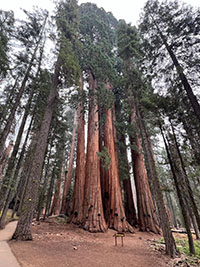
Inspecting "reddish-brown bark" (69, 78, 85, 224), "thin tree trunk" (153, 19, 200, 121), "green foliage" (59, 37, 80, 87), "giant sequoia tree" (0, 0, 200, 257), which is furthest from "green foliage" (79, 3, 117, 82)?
"thin tree trunk" (153, 19, 200, 121)

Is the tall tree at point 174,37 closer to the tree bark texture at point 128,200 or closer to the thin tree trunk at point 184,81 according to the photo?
the thin tree trunk at point 184,81

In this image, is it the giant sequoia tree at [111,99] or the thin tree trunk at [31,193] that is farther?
the giant sequoia tree at [111,99]

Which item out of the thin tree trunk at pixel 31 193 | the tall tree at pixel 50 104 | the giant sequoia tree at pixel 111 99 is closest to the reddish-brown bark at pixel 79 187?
the giant sequoia tree at pixel 111 99

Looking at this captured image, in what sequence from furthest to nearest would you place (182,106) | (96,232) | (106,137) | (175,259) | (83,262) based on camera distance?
→ (106,137) < (96,232) < (182,106) < (175,259) < (83,262)

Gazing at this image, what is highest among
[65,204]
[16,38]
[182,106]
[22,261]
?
[16,38]

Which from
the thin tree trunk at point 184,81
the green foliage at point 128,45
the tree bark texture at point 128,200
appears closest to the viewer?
the thin tree trunk at point 184,81

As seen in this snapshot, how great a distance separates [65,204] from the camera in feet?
45.2

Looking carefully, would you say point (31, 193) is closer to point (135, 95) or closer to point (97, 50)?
point (135, 95)

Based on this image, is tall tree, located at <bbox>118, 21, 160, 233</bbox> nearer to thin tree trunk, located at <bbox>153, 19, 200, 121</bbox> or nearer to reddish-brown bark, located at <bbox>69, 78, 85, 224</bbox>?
thin tree trunk, located at <bbox>153, 19, 200, 121</bbox>

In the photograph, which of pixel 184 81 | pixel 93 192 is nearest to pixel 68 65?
pixel 184 81

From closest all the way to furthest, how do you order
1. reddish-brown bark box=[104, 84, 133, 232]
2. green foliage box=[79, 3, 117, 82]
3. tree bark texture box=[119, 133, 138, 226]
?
reddish-brown bark box=[104, 84, 133, 232] < green foliage box=[79, 3, 117, 82] < tree bark texture box=[119, 133, 138, 226]

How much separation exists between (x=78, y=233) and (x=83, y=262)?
3.62 meters

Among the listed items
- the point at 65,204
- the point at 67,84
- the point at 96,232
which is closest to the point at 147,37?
the point at 67,84

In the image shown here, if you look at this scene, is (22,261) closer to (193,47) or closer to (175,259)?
(175,259)
